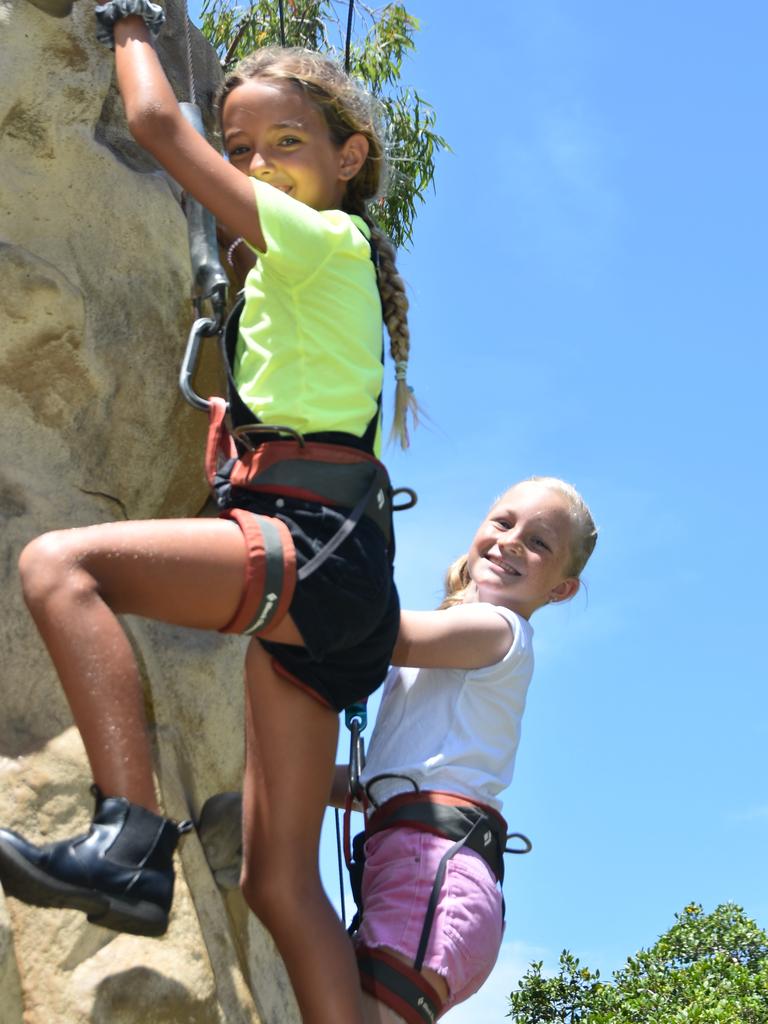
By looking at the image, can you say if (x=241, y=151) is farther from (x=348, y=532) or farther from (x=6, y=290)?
(x=348, y=532)

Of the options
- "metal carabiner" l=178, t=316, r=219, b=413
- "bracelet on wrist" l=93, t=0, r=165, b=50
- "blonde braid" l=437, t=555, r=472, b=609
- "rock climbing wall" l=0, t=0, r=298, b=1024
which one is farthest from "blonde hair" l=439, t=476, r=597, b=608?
"bracelet on wrist" l=93, t=0, r=165, b=50

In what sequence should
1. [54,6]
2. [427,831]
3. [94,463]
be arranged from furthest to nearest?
[54,6] → [94,463] → [427,831]

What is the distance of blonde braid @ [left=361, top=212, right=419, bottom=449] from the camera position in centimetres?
346

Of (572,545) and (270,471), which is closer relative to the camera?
(270,471)

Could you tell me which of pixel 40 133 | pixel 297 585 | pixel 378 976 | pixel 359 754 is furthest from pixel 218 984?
pixel 40 133

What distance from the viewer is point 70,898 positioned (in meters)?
2.58

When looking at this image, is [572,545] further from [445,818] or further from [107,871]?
[107,871]

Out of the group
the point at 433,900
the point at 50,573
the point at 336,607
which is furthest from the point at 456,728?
the point at 50,573

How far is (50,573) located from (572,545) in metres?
1.79

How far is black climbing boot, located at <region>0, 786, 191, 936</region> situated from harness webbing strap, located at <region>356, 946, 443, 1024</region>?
740 mm

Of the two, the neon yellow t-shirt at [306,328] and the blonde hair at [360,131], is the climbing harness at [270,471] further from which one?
the blonde hair at [360,131]

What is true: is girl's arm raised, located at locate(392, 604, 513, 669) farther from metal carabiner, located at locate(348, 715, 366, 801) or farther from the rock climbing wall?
the rock climbing wall

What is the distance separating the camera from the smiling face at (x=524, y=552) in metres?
4.05

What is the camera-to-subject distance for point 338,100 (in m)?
3.60
